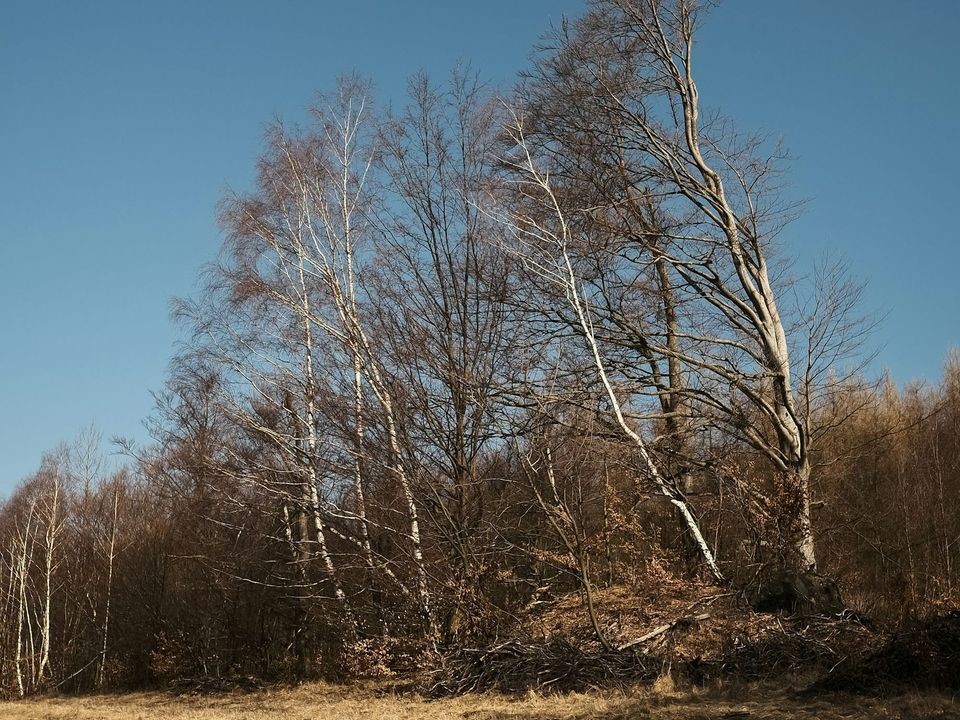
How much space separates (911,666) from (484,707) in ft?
15.1

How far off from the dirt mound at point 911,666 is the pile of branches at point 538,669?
8.11ft

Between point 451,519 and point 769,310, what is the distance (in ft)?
23.0

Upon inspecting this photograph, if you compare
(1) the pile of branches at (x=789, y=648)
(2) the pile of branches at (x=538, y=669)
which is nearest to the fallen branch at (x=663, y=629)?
(2) the pile of branches at (x=538, y=669)

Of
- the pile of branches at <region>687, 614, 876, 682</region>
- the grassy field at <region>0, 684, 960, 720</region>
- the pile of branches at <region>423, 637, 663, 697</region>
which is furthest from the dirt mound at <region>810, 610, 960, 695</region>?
the pile of branches at <region>423, 637, 663, 697</region>

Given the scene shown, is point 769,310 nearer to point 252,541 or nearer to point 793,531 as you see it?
point 793,531

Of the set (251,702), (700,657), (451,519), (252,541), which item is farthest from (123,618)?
(700,657)

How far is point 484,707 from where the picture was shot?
10.7m

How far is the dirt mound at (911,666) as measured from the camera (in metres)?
8.73

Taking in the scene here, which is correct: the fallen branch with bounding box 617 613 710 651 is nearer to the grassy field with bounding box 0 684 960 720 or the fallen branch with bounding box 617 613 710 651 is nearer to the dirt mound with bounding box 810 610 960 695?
the grassy field with bounding box 0 684 960 720

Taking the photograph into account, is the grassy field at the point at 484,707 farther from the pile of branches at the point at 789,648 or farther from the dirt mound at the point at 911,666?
the pile of branches at the point at 789,648

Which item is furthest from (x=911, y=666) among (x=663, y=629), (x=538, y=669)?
(x=538, y=669)

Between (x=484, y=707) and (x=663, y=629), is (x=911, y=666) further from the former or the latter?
(x=484, y=707)

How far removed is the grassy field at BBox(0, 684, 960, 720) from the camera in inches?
331

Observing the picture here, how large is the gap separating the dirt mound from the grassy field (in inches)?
14.3
